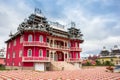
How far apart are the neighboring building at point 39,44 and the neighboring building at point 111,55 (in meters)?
27.2

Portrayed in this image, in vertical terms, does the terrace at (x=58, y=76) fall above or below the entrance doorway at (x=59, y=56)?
below

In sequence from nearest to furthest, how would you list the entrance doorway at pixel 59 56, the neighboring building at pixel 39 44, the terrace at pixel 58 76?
1. the terrace at pixel 58 76
2. the neighboring building at pixel 39 44
3. the entrance doorway at pixel 59 56

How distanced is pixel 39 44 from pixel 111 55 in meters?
40.4

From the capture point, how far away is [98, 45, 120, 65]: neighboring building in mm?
54412

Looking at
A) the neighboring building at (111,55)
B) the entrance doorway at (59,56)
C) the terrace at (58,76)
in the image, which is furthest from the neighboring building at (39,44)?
the neighboring building at (111,55)

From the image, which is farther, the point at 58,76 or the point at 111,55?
the point at 111,55

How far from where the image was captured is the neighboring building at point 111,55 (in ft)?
179

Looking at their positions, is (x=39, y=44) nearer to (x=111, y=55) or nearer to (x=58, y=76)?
(x=58, y=76)

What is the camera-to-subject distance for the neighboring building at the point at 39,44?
78.2ft

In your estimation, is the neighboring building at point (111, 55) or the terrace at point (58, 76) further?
the neighboring building at point (111, 55)

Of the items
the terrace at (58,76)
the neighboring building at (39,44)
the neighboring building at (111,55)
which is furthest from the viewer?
the neighboring building at (111,55)

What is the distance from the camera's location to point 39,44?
947 inches

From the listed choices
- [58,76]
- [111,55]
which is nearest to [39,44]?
[58,76]

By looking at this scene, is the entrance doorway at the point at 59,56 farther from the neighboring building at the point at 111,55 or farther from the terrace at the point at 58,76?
the neighboring building at the point at 111,55
